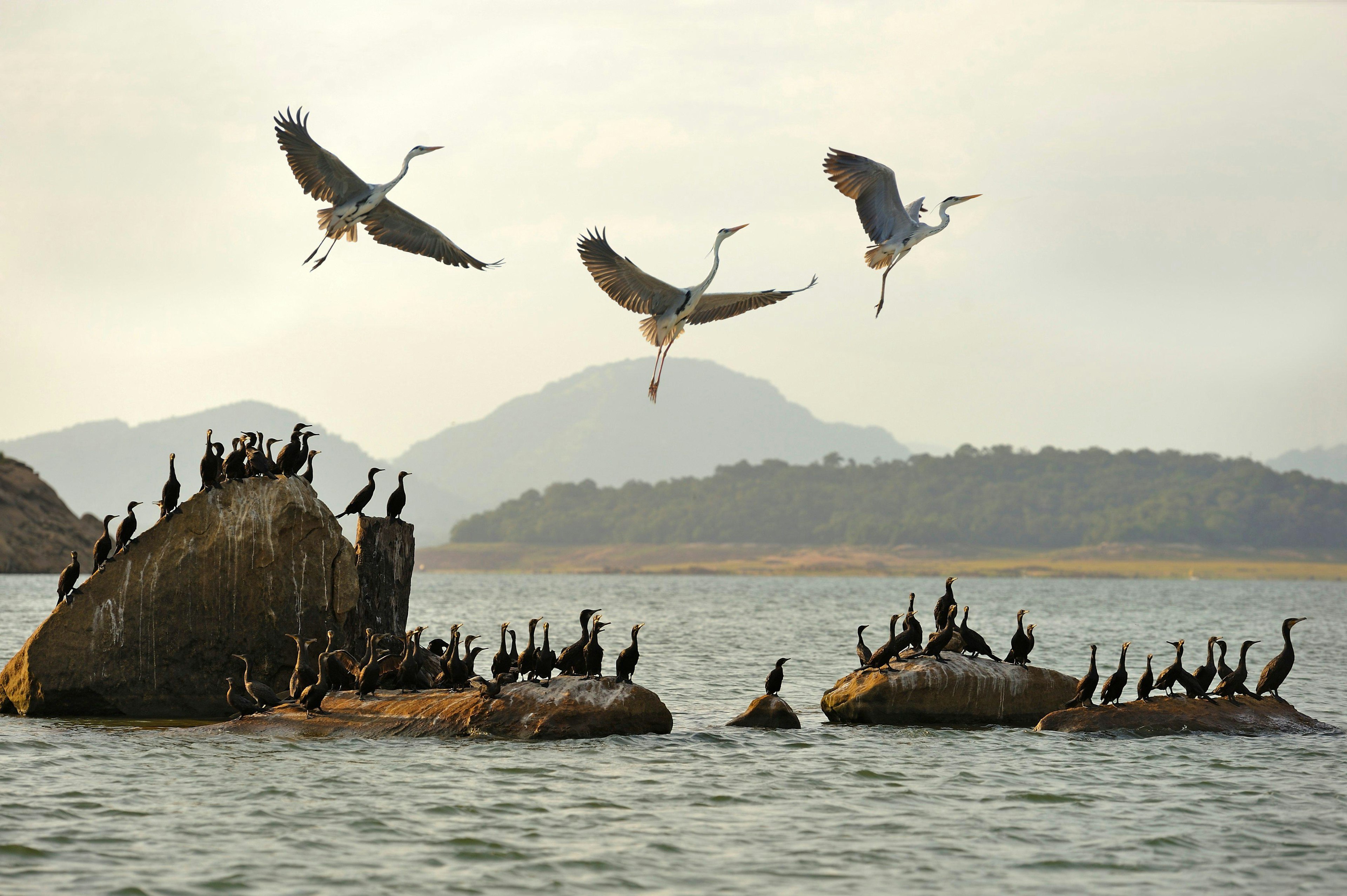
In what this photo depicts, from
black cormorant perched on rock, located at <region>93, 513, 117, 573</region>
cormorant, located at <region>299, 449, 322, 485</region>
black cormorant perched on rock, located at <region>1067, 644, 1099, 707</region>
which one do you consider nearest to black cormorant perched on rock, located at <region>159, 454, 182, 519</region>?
black cormorant perched on rock, located at <region>93, 513, 117, 573</region>

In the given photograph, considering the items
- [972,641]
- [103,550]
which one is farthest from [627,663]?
[103,550]

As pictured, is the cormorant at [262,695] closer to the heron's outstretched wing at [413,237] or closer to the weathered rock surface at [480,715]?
the weathered rock surface at [480,715]

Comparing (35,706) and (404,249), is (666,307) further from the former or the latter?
(35,706)

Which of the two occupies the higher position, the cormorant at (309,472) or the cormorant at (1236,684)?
the cormorant at (309,472)

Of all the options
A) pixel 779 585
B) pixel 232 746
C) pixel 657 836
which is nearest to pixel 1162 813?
pixel 657 836

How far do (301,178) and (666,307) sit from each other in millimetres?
5311

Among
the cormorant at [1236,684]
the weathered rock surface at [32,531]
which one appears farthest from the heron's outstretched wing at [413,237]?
the weathered rock surface at [32,531]

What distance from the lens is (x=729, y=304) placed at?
18516 mm

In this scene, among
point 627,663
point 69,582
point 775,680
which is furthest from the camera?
point 775,680

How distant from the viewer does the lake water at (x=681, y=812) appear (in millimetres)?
9398

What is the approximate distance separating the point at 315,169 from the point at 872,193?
7.87 meters

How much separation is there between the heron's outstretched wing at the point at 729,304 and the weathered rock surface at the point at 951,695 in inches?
217

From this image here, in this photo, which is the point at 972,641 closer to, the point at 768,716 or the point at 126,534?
the point at 768,716

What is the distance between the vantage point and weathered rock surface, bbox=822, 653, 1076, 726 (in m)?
16.1
